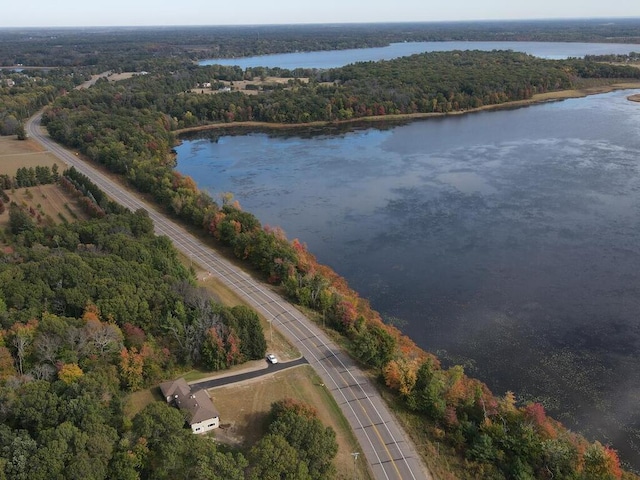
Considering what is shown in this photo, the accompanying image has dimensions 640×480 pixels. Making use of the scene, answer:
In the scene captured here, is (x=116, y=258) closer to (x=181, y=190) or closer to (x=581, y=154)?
(x=181, y=190)

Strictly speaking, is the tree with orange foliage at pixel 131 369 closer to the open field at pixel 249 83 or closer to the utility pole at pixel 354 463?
the utility pole at pixel 354 463

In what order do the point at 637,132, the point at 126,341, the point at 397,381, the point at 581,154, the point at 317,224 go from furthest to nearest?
the point at 637,132
the point at 581,154
the point at 317,224
the point at 126,341
the point at 397,381

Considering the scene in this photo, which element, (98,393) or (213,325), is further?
(213,325)

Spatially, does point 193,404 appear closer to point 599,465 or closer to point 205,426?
point 205,426

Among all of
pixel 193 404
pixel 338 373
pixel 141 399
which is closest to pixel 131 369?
pixel 141 399

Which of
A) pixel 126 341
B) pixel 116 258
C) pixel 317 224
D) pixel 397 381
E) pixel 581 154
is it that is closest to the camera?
pixel 397 381

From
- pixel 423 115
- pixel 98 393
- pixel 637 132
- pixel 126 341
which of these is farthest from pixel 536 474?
pixel 423 115
